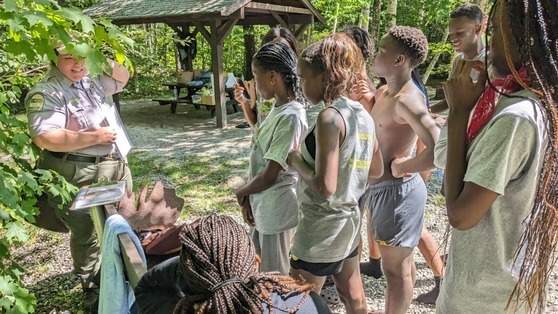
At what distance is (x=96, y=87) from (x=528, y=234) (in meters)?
Answer: 2.76

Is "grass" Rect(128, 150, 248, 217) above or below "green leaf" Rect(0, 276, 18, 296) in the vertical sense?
below

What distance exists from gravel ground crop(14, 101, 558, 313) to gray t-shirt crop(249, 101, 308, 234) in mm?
1140

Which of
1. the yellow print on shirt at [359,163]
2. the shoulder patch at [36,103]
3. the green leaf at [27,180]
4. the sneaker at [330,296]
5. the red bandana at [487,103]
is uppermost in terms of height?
the red bandana at [487,103]

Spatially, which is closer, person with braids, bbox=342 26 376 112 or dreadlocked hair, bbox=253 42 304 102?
dreadlocked hair, bbox=253 42 304 102

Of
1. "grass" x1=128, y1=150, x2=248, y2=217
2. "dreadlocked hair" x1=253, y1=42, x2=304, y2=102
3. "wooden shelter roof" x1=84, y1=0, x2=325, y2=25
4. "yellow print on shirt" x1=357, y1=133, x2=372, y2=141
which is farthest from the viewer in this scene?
"wooden shelter roof" x1=84, y1=0, x2=325, y2=25

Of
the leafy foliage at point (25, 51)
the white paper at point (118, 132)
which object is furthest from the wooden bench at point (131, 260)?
the white paper at point (118, 132)

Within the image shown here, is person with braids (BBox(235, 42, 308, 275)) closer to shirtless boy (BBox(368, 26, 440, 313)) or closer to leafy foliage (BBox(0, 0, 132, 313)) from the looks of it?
shirtless boy (BBox(368, 26, 440, 313))

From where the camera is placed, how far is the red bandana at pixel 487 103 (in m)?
1.15

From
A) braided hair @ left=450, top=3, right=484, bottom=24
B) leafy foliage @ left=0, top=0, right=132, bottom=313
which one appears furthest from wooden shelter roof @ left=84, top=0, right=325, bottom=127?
leafy foliage @ left=0, top=0, right=132, bottom=313

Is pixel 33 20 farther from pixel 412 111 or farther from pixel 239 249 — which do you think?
pixel 412 111

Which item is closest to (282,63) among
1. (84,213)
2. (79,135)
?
(79,135)

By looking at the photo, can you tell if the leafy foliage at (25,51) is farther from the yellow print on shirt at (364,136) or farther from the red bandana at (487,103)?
the red bandana at (487,103)

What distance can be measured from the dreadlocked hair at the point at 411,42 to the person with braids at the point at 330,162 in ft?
1.40

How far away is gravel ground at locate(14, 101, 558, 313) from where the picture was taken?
310 centimetres
